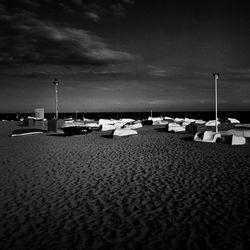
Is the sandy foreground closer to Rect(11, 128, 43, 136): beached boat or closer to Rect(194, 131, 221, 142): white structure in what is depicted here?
Rect(194, 131, 221, 142): white structure

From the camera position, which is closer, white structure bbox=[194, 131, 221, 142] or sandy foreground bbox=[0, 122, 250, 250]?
sandy foreground bbox=[0, 122, 250, 250]

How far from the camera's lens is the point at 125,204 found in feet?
24.1

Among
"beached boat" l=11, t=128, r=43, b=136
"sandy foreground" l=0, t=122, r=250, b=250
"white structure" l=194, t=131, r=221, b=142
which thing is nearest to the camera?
"sandy foreground" l=0, t=122, r=250, b=250

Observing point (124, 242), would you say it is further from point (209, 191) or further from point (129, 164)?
point (129, 164)

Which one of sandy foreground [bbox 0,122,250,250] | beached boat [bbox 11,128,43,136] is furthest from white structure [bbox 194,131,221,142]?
beached boat [bbox 11,128,43,136]

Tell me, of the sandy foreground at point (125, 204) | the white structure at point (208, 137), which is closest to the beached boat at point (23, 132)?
the sandy foreground at point (125, 204)

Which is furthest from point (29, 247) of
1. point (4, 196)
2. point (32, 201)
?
point (4, 196)

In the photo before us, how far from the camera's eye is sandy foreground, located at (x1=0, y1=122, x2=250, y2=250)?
5375 mm

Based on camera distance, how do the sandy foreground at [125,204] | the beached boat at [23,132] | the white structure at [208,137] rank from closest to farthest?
the sandy foreground at [125,204] → the white structure at [208,137] → the beached boat at [23,132]

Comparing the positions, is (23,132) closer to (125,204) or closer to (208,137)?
(208,137)

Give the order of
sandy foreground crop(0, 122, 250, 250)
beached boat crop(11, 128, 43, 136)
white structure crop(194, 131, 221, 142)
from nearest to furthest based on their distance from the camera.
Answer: sandy foreground crop(0, 122, 250, 250) → white structure crop(194, 131, 221, 142) → beached boat crop(11, 128, 43, 136)

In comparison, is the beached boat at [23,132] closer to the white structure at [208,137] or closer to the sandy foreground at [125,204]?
the sandy foreground at [125,204]

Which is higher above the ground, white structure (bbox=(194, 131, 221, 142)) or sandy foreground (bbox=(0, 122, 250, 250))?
white structure (bbox=(194, 131, 221, 142))

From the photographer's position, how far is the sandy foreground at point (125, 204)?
538 centimetres
